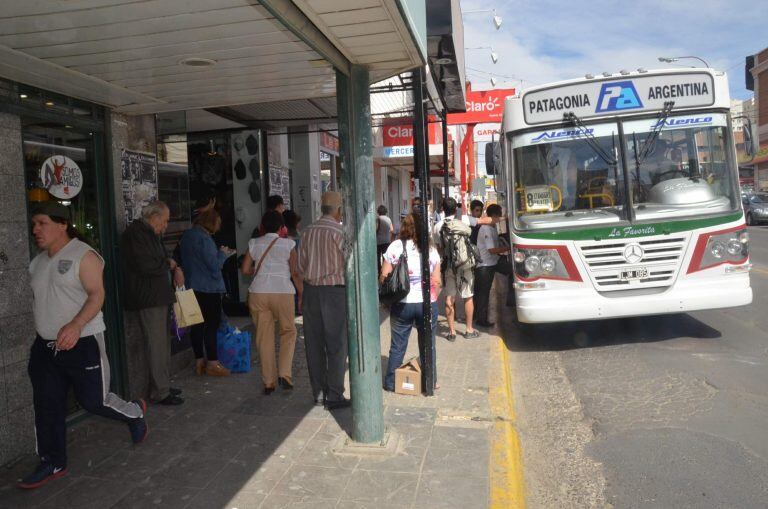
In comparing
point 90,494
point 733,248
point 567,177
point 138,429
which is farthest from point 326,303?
point 733,248

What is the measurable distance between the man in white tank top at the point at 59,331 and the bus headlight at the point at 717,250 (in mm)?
5963

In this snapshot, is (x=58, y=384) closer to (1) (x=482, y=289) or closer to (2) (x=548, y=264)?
(2) (x=548, y=264)

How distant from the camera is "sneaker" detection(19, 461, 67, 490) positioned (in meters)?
3.81

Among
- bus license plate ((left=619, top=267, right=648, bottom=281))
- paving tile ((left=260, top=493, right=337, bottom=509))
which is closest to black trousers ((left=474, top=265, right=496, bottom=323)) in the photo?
bus license plate ((left=619, top=267, right=648, bottom=281))

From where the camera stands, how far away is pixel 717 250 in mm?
6832

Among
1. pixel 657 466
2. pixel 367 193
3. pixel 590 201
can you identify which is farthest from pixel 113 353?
pixel 590 201

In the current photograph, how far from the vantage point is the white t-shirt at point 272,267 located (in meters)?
5.68

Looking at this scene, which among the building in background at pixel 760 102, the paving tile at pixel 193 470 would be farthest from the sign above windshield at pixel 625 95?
the building in background at pixel 760 102

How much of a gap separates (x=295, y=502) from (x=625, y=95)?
226 inches

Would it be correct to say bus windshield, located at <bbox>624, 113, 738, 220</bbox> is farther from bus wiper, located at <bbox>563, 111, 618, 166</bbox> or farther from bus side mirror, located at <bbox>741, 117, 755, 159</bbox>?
bus side mirror, located at <bbox>741, 117, 755, 159</bbox>

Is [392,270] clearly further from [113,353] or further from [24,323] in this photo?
[24,323]

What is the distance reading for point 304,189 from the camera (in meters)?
11.5

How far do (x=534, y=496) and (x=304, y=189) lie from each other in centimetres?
840

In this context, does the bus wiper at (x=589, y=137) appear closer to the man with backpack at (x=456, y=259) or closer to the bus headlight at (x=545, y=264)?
the bus headlight at (x=545, y=264)
